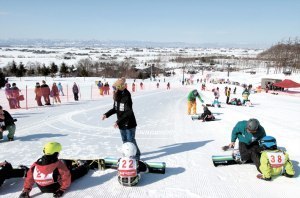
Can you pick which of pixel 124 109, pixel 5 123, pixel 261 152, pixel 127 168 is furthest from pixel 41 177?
pixel 5 123

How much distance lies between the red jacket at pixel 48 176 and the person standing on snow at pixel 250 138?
358 cm

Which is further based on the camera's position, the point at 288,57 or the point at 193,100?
the point at 288,57

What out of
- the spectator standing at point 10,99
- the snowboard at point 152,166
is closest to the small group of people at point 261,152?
the snowboard at point 152,166

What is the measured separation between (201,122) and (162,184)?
23.3ft

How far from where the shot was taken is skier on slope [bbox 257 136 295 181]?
17.9 ft

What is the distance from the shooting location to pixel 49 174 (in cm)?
474

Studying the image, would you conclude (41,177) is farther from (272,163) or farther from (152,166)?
(272,163)

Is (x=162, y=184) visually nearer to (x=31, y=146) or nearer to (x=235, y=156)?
(x=235, y=156)

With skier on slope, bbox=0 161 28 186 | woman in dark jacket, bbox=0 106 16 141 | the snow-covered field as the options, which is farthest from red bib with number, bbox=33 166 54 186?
woman in dark jacket, bbox=0 106 16 141

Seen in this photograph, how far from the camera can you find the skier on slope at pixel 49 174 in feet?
15.5

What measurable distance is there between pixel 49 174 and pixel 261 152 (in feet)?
12.7

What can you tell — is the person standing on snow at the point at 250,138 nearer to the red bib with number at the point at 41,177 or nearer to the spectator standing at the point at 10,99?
the red bib with number at the point at 41,177

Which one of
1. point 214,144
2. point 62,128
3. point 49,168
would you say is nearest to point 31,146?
point 62,128

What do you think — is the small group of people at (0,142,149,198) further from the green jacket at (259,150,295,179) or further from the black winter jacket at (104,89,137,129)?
the green jacket at (259,150,295,179)
